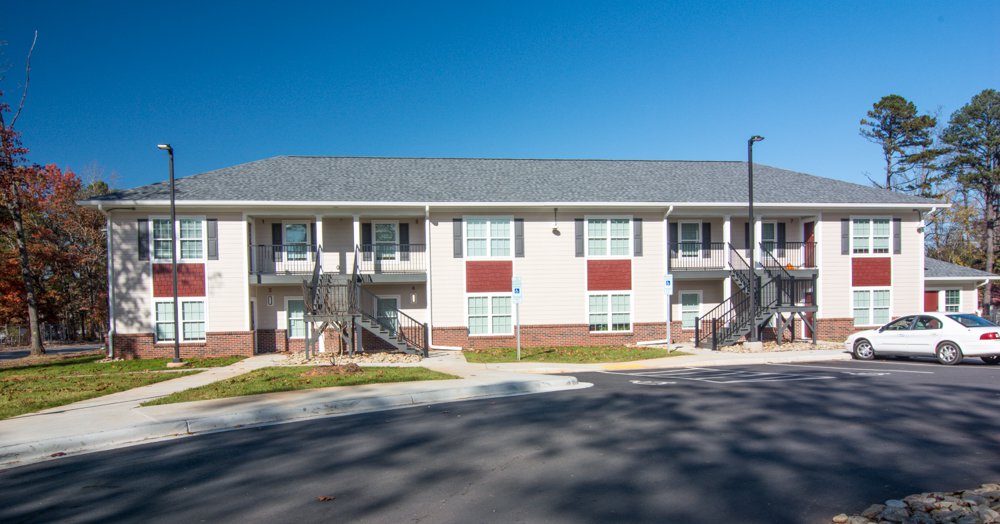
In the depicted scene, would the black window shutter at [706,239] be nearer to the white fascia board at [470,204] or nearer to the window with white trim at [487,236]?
the white fascia board at [470,204]

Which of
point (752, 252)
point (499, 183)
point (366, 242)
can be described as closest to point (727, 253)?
point (752, 252)

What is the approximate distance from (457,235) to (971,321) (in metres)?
16.3

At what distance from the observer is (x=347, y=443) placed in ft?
26.9

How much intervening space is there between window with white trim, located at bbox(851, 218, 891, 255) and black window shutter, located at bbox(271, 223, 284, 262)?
2316 centimetres

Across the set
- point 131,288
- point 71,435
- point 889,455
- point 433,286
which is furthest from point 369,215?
point 889,455

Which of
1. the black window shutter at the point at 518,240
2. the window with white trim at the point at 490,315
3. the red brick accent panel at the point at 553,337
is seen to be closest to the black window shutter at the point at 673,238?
the red brick accent panel at the point at 553,337

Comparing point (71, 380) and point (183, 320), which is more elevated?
point (183, 320)

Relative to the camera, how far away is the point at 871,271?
83.2 feet

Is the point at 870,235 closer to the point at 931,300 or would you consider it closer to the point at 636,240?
the point at 931,300

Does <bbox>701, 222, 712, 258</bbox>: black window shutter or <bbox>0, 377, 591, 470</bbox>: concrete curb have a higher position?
<bbox>701, 222, 712, 258</bbox>: black window shutter

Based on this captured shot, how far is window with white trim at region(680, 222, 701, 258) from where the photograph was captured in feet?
83.7

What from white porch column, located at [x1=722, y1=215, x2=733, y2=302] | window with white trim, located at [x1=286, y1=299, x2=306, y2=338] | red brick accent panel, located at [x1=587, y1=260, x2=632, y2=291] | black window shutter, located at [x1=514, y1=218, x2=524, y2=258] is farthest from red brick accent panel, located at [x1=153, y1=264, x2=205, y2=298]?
white porch column, located at [x1=722, y1=215, x2=733, y2=302]

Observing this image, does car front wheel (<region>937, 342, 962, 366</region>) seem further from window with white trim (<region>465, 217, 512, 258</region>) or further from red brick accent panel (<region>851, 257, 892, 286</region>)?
window with white trim (<region>465, 217, 512, 258</region>)

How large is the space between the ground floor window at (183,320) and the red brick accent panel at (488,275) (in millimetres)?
9880
